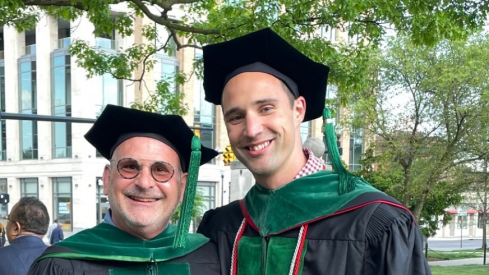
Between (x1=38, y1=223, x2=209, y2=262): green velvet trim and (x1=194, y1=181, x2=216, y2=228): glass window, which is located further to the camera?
(x1=194, y1=181, x2=216, y2=228): glass window

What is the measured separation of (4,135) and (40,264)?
26.9m

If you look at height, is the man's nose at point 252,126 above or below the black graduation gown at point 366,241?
above

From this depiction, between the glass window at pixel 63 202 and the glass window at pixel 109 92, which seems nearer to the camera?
the glass window at pixel 109 92

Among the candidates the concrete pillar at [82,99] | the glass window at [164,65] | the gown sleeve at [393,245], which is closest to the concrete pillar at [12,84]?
the concrete pillar at [82,99]

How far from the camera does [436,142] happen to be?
1805 cm

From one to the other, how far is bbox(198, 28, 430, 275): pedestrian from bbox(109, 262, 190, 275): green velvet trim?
19 cm

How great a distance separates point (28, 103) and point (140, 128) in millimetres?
25584

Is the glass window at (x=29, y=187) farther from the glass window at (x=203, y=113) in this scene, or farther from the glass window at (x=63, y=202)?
the glass window at (x=203, y=113)

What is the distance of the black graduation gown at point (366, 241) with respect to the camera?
204cm

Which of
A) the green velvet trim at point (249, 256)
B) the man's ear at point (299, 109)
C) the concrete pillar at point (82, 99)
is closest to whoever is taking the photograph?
the green velvet trim at point (249, 256)

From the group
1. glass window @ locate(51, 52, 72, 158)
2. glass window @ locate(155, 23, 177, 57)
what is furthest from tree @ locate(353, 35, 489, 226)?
glass window @ locate(51, 52, 72, 158)

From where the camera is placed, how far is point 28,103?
26312mm

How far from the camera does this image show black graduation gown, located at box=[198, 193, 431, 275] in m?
2.04

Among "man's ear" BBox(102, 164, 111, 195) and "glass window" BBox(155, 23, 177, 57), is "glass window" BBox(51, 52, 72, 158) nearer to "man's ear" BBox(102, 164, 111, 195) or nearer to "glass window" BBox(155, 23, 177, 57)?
"glass window" BBox(155, 23, 177, 57)
